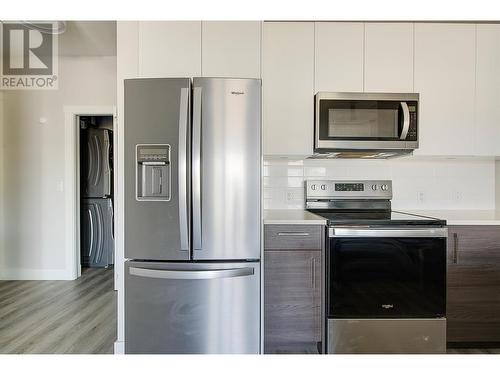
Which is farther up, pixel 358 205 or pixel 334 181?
pixel 334 181

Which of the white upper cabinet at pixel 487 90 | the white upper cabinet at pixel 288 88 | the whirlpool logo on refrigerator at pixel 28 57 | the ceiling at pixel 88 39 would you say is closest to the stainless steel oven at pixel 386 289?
the white upper cabinet at pixel 288 88

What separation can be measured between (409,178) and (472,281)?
0.90 m

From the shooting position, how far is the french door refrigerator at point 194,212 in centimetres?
178

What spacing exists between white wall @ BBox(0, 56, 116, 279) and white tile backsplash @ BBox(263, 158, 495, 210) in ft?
7.69

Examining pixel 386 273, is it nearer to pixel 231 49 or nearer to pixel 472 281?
pixel 472 281

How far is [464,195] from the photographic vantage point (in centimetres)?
273

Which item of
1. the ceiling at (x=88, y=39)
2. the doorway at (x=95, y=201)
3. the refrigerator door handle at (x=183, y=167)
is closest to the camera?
the refrigerator door handle at (x=183, y=167)

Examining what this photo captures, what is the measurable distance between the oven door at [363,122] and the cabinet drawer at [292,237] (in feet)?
1.98

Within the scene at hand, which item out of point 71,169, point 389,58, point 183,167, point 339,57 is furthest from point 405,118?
point 71,169

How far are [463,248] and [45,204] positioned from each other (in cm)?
408

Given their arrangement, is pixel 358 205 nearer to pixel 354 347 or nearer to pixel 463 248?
pixel 463 248

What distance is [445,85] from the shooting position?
7.85 feet

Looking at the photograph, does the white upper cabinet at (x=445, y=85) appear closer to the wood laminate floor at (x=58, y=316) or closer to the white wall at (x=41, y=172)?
the wood laminate floor at (x=58, y=316)

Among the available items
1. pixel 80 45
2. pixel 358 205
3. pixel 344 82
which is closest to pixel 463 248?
pixel 358 205
